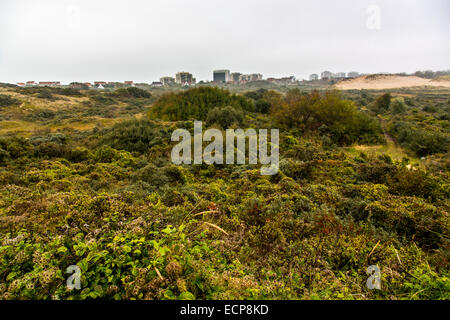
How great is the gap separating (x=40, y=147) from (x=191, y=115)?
1106cm

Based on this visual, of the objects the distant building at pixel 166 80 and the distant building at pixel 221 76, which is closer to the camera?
the distant building at pixel 166 80

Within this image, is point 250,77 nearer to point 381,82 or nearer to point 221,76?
point 221,76

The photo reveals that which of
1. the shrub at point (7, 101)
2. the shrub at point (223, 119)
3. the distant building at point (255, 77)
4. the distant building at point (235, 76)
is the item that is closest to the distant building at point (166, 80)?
the distant building at point (235, 76)

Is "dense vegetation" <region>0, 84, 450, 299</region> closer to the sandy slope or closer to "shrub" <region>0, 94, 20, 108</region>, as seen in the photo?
"shrub" <region>0, 94, 20, 108</region>

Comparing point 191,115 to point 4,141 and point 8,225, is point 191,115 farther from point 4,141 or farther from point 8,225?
point 8,225

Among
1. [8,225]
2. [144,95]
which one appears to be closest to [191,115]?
[8,225]

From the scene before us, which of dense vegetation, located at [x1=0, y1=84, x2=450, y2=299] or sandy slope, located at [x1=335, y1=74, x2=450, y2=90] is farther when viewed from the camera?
sandy slope, located at [x1=335, y1=74, x2=450, y2=90]

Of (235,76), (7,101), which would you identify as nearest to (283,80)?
(235,76)

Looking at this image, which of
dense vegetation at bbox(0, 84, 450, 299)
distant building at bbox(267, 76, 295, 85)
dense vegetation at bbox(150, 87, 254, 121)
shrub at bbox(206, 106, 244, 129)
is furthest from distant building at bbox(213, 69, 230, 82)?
dense vegetation at bbox(0, 84, 450, 299)

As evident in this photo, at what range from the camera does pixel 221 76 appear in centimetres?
8912

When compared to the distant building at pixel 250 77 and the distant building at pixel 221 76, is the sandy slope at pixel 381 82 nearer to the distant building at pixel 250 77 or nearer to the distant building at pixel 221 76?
the distant building at pixel 250 77

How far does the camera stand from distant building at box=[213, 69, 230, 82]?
8844 centimetres

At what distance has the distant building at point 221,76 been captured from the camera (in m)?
88.4

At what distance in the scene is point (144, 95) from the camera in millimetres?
43656
